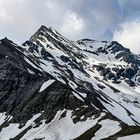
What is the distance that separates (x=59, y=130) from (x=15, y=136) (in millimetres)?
24571

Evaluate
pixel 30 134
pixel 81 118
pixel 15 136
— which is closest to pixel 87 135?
pixel 81 118

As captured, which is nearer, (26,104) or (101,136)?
(101,136)

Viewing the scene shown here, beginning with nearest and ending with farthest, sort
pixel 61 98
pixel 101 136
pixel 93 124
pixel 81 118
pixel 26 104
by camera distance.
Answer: pixel 101 136, pixel 93 124, pixel 81 118, pixel 61 98, pixel 26 104

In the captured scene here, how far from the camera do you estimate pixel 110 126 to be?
408ft

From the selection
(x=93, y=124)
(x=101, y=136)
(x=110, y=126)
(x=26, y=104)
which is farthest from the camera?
(x=26, y=104)

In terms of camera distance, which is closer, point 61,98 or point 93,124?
point 93,124

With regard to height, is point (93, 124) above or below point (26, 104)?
below

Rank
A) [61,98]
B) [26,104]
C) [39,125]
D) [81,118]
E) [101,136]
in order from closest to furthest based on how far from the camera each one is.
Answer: [101,136]
[81,118]
[39,125]
[61,98]
[26,104]

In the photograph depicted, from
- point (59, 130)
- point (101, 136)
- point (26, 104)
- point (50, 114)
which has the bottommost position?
point (101, 136)

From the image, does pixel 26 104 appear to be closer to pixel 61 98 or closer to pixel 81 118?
pixel 61 98

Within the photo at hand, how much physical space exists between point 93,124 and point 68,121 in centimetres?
1893

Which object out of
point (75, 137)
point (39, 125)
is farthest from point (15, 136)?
point (75, 137)

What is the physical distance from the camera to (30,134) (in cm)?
15700

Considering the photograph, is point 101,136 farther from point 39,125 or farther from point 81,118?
point 39,125
